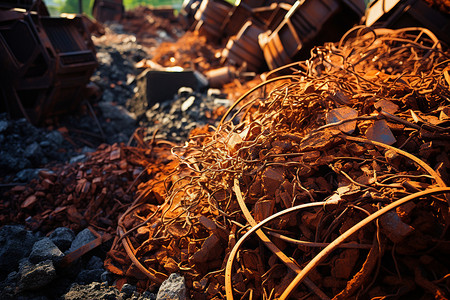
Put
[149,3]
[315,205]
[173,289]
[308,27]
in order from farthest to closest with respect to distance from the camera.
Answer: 1. [149,3]
2. [308,27]
3. [173,289]
4. [315,205]

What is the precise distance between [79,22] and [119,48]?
447cm

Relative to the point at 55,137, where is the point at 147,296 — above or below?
above

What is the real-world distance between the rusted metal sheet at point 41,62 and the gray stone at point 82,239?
9.35 ft

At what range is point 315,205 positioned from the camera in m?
1.93

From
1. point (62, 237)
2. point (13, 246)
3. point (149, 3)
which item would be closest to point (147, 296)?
point (62, 237)

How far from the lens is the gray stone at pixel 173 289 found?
209 centimetres

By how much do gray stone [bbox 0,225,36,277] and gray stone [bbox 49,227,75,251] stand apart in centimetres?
19

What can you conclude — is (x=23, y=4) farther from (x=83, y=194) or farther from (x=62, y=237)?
(x=62, y=237)

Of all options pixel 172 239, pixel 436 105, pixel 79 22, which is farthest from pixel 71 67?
pixel 436 105

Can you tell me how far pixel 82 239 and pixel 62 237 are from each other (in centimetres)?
19

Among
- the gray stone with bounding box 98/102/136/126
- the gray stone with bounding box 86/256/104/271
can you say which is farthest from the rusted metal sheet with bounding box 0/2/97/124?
the gray stone with bounding box 86/256/104/271

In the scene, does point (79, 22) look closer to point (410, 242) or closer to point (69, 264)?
point (69, 264)

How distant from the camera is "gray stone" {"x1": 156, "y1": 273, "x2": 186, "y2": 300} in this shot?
6.86ft

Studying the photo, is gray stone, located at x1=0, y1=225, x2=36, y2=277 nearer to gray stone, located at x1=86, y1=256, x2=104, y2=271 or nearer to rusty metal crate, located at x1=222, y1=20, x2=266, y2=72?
gray stone, located at x1=86, y1=256, x2=104, y2=271
